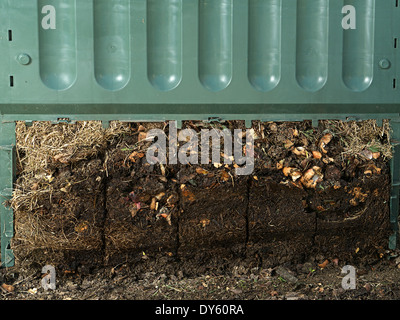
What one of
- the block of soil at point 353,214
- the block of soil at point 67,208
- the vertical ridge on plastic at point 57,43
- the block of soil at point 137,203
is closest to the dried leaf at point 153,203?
the block of soil at point 137,203

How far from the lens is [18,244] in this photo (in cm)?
411

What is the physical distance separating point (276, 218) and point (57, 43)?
2.13 metres

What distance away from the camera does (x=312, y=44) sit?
13.4ft

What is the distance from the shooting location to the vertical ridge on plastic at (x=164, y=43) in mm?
3969

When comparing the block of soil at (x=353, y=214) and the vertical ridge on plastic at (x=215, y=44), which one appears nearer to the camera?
the vertical ridge on plastic at (x=215, y=44)

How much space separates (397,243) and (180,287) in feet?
6.16

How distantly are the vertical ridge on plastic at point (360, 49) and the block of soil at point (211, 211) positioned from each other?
1.20 metres

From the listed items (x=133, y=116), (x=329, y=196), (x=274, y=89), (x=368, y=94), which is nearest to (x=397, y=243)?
(x=329, y=196)

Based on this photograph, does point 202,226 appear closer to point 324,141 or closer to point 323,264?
point 323,264

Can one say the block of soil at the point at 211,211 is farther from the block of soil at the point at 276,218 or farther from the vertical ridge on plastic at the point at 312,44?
the vertical ridge on plastic at the point at 312,44

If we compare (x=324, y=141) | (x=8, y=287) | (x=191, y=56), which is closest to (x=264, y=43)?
(x=191, y=56)

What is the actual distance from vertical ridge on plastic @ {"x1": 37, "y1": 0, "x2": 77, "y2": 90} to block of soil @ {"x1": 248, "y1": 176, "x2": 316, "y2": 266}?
165cm

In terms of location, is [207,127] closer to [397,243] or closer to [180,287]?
[180,287]

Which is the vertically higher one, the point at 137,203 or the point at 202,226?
the point at 137,203
